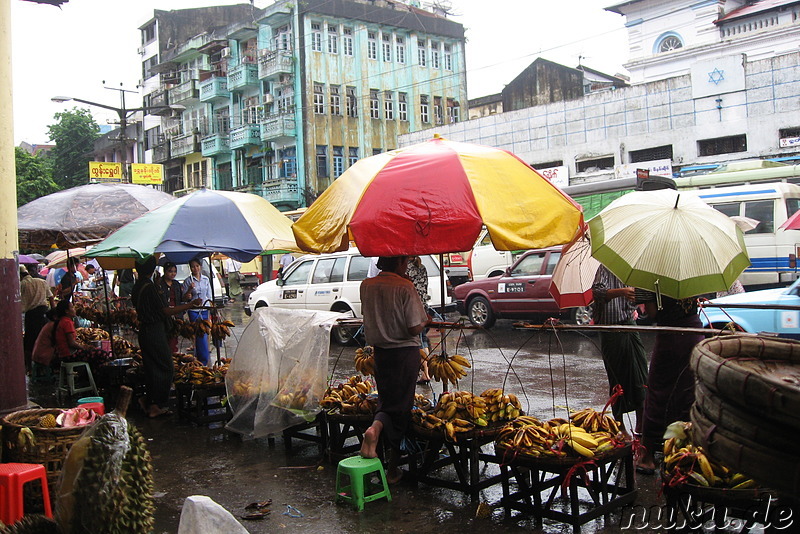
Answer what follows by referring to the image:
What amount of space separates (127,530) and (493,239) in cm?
282

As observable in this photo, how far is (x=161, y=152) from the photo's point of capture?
50094 mm

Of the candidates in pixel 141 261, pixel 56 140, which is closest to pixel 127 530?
pixel 141 261

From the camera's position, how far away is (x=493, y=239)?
4441 millimetres

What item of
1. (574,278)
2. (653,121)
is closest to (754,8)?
(653,121)

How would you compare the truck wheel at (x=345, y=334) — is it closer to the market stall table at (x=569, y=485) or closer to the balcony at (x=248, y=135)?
the market stall table at (x=569, y=485)

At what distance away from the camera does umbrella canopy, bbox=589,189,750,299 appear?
15.4ft

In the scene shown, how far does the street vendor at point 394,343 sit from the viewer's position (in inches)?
202

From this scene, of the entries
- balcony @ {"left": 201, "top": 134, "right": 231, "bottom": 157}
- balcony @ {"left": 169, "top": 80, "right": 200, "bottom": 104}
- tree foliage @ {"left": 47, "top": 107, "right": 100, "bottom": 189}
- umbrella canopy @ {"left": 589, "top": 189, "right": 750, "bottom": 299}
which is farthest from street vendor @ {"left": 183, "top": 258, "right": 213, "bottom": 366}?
tree foliage @ {"left": 47, "top": 107, "right": 100, "bottom": 189}

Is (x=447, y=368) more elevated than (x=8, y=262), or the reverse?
(x=8, y=262)

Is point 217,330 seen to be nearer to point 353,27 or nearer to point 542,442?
point 542,442

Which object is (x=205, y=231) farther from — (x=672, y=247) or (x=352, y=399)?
(x=672, y=247)

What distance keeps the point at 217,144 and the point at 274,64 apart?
7.04 metres

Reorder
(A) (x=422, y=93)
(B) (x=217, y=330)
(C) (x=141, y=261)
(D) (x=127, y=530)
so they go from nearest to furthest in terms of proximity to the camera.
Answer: (D) (x=127, y=530)
(C) (x=141, y=261)
(B) (x=217, y=330)
(A) (x=422, y=93)

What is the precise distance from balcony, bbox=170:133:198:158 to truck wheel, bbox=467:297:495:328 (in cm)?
3546
